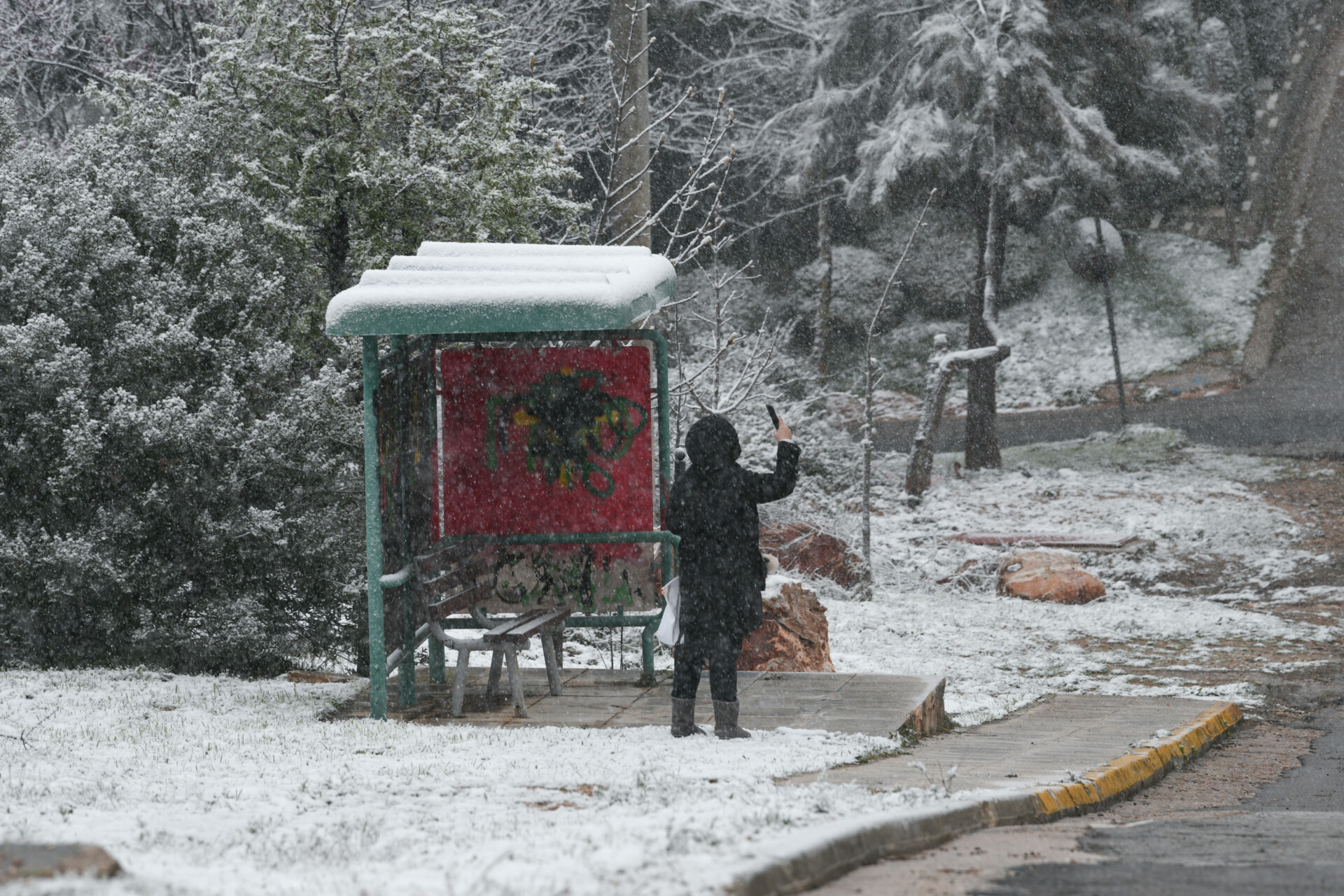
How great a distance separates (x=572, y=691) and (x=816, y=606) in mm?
2624

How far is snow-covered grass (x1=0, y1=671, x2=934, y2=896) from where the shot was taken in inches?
153

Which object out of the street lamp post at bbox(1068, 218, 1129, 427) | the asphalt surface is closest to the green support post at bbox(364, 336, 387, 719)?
the asphalt surface

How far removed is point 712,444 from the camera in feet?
22.0

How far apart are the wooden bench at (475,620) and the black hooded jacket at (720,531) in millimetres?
1152

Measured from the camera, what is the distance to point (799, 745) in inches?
260

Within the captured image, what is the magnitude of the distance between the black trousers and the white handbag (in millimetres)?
70

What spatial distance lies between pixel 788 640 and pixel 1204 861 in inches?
205

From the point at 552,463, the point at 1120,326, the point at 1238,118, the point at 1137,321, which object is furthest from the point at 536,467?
the point at 1238,118

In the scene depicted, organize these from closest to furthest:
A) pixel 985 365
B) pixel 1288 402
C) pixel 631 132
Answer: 1. pixel 631 132
2. pixel 985 365
3. pixel 1288 402

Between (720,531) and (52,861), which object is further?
(720,531)

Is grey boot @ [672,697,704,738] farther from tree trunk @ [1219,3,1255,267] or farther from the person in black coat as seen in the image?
tree trunk @ [1219,3,1255,267]

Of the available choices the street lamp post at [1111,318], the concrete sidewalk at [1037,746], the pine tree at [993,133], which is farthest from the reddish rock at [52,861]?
the street lamp post at [1111,318]

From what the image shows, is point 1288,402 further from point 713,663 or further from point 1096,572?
point 713,663

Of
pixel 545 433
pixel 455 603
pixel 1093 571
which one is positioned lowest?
pixel 1093 571
